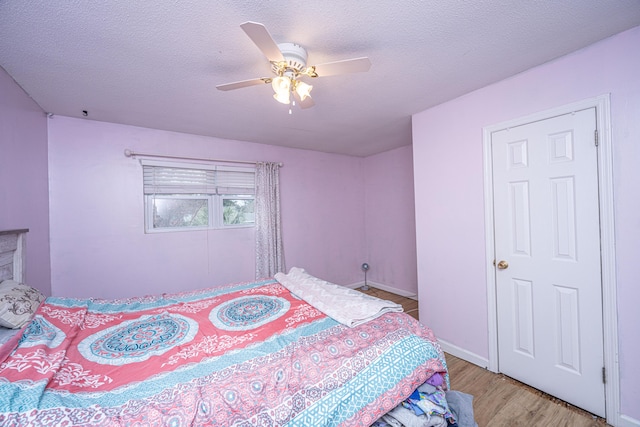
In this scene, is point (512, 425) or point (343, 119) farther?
point (343, 119)

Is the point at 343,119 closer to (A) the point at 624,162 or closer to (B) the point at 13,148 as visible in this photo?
(A) the point at 624,162

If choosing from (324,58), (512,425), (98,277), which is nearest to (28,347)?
(98,277)

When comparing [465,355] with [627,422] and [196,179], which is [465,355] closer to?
[627,422]

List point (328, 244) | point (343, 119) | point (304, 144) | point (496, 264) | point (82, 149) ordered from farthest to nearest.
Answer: point (328, 244) → point (304, 144) → point (343, 119) → point (82, 149) → point (496, 264)

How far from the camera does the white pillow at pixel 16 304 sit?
1325mm

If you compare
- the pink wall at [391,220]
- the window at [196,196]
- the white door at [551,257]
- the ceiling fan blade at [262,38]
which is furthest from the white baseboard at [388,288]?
the ceiling fan blade at [262,38]

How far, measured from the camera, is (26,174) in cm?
210

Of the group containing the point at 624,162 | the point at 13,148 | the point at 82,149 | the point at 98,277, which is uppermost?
the point at 82,149

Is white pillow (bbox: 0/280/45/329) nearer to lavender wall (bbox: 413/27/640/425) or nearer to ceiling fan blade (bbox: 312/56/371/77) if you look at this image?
ceiling fan blade (bbox: 312/56/371/77)

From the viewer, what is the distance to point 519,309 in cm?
201

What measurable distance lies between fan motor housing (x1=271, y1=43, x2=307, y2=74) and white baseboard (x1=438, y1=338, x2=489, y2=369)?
2.76 m

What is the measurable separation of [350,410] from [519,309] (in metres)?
1.76

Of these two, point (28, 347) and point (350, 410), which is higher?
point (28, 347)

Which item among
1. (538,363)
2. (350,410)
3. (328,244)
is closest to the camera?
(350,410)
